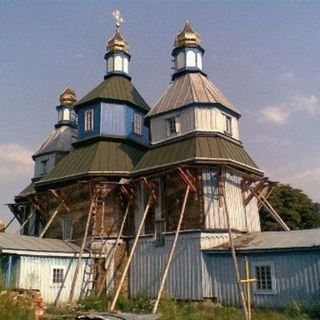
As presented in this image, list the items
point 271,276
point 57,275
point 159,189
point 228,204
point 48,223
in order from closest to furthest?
1. point 271,276
2. point 57,275
3. point 228,204
4. point 159,189
5. point 48,223

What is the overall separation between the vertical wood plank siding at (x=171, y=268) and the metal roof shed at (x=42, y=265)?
2547 mm

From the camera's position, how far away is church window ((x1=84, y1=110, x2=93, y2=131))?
87.9 ft

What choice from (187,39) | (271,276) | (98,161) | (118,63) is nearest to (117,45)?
(118,63)

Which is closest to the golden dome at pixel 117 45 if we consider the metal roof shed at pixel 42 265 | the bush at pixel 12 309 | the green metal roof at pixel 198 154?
the green metal roof at pixel 198 154

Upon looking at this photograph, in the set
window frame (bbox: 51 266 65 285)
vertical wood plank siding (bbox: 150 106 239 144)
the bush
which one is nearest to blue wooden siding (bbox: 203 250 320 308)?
window frame (bbox: 51 266 65 285)

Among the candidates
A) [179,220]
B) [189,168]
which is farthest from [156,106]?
[179,220]

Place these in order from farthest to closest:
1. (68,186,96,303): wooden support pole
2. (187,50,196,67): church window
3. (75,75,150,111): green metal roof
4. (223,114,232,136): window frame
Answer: (75,75,150,111): green metal roof, (187,50,196,67): church window, (223,114,232,136): window frame, (68,186,96,303): wooden support pole

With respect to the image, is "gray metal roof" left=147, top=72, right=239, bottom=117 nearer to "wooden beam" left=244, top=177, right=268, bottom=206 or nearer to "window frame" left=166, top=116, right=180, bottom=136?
"window frame" left=166, top=116, right=180, bottom=136

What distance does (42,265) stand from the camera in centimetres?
2008

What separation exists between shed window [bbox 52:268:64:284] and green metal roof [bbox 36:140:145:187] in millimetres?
5069

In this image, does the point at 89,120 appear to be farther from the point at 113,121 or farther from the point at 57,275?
the point at 57,275

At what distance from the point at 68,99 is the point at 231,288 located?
2240 centimetres

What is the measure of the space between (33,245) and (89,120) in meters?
9.13

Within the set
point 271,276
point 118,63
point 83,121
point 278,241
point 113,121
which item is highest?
point 118,63
